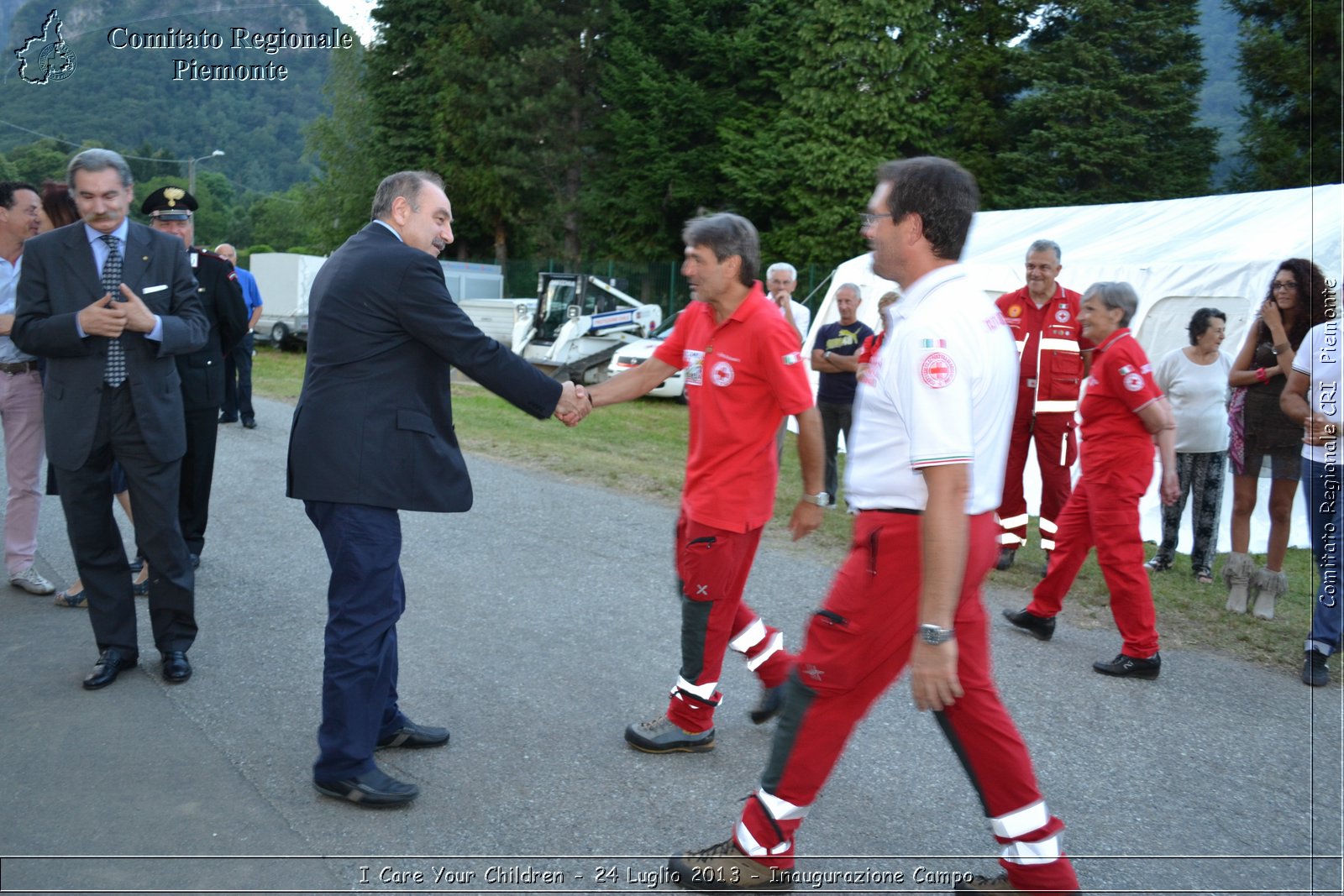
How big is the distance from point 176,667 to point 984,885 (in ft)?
11.5

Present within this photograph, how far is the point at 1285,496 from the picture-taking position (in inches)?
250

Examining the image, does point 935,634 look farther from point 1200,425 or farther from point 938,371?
point 1200,425

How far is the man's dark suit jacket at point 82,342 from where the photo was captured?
4.53 metres

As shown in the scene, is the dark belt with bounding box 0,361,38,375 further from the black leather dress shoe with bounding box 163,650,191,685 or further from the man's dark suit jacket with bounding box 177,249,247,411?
the black leather dress shoe with bounding box 163,650,191,685

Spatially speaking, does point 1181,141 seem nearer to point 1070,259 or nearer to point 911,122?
point 911,122

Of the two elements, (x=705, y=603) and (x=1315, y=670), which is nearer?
(x=705, y=603)

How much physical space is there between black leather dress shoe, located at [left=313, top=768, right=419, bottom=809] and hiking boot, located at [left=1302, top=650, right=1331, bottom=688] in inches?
176

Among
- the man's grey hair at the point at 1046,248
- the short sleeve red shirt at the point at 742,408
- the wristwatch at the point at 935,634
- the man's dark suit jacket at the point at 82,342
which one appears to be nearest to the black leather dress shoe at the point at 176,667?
the man's dark suit jacket at the point at 82,342

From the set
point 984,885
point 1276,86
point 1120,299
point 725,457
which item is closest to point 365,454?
point 725,457

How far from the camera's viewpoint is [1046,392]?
24.1 ft

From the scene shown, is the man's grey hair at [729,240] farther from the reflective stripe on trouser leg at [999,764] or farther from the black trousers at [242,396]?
the black trousers at [242,396]

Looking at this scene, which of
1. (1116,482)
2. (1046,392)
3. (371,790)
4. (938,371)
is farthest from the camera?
(1046,392)

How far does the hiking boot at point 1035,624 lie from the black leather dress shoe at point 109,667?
4568 millimetres

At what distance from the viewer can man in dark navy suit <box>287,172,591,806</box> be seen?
354 cm
